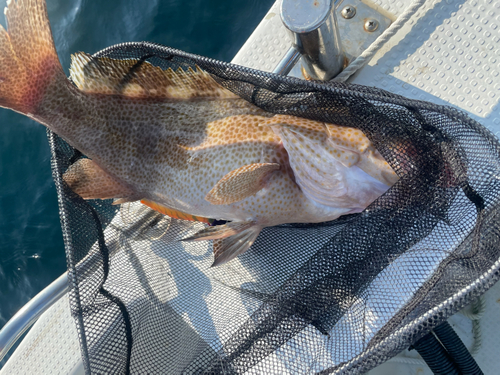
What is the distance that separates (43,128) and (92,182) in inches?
110

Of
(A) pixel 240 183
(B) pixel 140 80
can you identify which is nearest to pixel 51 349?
(A) pixel 240 183

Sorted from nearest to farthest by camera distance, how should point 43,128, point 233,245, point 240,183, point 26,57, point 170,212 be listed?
point 240,183, point 26,57, point 233,245, point 170,212, point 43,128

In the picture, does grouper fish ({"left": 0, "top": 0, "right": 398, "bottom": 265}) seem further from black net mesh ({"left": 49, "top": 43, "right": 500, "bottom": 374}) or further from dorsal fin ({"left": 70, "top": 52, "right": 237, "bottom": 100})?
black net mesh ({"left": 49, "top": 43, "right": 500, "bottom": 374})

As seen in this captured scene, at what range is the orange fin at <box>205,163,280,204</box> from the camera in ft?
7.57

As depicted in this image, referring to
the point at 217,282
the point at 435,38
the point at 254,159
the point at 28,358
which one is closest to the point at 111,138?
the point at 254,159

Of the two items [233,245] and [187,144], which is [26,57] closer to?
[187,144]

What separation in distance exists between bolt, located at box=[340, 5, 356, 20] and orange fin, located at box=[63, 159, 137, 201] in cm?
234

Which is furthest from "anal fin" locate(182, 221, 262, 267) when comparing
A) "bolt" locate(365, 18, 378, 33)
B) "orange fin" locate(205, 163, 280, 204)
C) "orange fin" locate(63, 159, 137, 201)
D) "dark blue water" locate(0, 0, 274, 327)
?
"dark blue water" locate(0, 0, 274, 327)

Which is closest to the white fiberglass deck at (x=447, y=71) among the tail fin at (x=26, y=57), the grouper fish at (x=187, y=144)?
the grouper fish at (x=187, y=144)

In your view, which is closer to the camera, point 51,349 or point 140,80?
point 140,80

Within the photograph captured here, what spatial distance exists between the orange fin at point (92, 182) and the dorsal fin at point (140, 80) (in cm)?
58

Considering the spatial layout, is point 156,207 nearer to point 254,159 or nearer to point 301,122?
point 254,159

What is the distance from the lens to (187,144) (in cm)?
261

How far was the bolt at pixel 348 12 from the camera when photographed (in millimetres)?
3023
